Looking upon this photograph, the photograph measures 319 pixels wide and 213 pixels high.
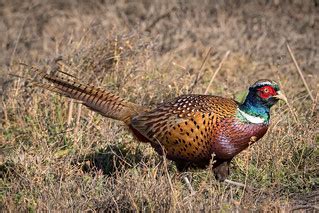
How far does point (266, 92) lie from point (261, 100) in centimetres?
6

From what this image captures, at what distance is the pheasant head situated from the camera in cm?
473

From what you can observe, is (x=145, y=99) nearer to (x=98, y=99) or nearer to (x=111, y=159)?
(x=111, y=159)

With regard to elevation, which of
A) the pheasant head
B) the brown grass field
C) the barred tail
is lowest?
the brown grass field

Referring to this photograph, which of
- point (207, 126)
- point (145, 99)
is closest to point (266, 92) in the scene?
point (207, 126)

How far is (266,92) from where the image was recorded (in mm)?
A: 4762

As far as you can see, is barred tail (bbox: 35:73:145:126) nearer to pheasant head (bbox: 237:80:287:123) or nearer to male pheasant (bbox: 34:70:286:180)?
male pheasant (bbox: 34:70:286:180)

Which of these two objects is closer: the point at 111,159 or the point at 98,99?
the point at 98,99

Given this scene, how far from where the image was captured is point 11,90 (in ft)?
21.0

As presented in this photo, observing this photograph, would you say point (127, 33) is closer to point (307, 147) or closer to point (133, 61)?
point (133, 61)

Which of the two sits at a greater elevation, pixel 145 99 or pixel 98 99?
pixel 98 99

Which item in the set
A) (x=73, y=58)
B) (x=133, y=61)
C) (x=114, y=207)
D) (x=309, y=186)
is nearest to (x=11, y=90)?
(x=73, y=58)

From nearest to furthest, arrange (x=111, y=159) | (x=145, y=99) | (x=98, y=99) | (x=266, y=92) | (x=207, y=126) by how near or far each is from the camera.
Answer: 1. (x=207, y=126)
2. (x=266, y=92)
3. (x=98, y=99)
4. (x=111, y=159)
5. (x=145, y=99)

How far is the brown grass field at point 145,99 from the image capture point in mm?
4391

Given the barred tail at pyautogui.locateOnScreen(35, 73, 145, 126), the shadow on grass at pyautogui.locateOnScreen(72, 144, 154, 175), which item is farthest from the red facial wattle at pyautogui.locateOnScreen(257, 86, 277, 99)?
the shadow on grass at pyautogui.locateOnScreen(72, 144, 154, 175)
